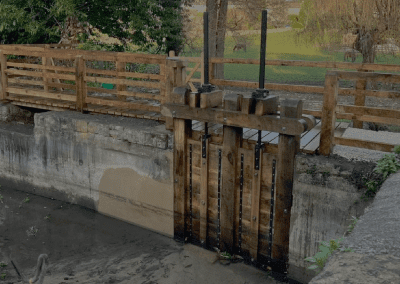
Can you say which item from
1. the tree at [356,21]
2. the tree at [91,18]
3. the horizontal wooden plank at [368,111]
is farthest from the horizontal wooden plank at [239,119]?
the tree at [356,21]

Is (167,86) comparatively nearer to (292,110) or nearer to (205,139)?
(205,139)

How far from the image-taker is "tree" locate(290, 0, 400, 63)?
→ 12.9 m

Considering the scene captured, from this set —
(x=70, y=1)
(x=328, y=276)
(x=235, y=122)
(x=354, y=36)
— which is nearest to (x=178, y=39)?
(x=70, y=1)

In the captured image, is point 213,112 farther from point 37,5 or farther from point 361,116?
point 37,5

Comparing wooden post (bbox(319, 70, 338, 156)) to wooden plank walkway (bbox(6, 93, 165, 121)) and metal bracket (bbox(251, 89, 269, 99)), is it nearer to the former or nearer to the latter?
metal bracket (bbox(251, 89, 269, 99))

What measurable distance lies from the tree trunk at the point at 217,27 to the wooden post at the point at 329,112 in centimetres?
1062

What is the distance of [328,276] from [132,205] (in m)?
6.23

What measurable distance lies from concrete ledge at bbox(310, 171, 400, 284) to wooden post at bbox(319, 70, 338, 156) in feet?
8.64

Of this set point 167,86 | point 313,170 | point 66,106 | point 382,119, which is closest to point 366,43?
point 382,119

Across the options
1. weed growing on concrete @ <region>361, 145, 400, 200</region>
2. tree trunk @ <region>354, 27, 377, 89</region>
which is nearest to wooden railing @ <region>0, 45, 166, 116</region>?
weed growing on concrete @ <region>361, 145, 400, 200</region>

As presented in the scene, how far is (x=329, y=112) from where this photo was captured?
6453 millimetres

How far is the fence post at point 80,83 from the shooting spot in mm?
9357

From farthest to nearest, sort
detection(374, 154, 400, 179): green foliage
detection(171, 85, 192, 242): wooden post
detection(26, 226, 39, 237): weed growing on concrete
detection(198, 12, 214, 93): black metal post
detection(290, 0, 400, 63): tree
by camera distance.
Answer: detection(290, 0, 400, 63): tree < detection(26, 226, 39, 237): weed growing on concrete < detection(171, 85, 192, 242): wooden post < detection(198, 12, 214, 93): black metal post < detection(374, 154, 400, 179): green foliage

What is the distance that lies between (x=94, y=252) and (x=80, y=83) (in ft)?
12.0
